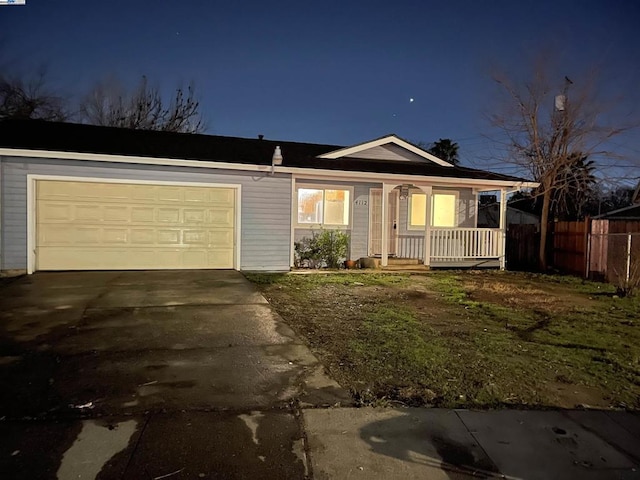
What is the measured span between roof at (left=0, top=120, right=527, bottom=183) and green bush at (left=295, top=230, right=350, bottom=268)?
1.95 meters

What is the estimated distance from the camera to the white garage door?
10227mm

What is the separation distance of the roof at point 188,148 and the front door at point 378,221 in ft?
3.03

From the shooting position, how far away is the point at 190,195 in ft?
36.4

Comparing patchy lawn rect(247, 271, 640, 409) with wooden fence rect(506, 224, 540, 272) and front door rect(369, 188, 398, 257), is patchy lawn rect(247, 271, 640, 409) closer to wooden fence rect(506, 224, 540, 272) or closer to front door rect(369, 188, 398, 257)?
front door rect(369, 188, 398, 257)

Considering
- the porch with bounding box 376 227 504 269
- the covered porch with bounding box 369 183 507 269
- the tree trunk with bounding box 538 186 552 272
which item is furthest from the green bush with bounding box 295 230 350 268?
the tree trunk with bounding box 538 186 552 272

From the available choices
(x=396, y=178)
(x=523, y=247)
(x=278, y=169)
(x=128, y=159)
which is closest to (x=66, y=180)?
(x=128, y=159)

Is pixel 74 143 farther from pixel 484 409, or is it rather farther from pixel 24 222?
pixel 484 409

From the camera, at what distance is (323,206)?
43.1ft

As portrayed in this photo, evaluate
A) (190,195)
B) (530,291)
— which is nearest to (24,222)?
(190,195)

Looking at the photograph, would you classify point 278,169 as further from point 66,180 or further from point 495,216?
point 495,216

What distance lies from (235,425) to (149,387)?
1.06 metres

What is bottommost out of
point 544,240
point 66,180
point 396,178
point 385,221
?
point 544,240

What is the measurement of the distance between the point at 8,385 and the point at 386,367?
11.1ft

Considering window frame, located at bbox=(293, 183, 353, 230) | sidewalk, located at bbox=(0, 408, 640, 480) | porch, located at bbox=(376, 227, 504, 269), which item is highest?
window frame, located at bbox=(293, 183, 353, 230)
